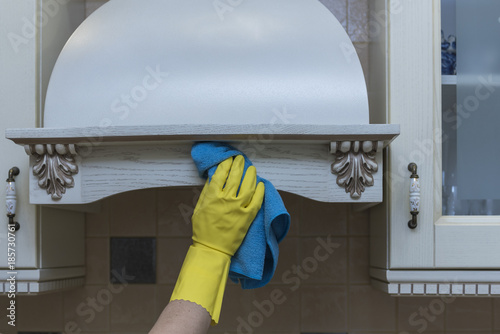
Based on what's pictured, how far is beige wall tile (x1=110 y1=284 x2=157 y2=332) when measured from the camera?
3.93 feet

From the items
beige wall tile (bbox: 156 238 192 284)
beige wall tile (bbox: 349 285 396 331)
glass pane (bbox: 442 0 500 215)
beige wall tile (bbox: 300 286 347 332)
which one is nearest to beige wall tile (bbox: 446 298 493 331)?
beige wall tile (bbox: 349 285 396 331)

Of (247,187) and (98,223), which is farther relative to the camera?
(98,223)

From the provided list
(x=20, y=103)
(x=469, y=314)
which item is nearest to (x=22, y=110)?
(x=20, y=103)

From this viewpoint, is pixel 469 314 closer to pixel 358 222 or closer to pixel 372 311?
pixel 372 311

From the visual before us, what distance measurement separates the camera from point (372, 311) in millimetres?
1185

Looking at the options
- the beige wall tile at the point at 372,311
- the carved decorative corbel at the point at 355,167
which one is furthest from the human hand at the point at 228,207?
the beige wall tile at the point at 372,311

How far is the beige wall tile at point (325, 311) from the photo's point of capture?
1187mm

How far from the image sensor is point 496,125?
0.94 meters

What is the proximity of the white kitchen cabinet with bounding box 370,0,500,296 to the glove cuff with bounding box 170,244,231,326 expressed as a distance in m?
0.31

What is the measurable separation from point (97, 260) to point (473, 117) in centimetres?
84

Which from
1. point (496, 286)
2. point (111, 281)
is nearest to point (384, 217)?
point (496, 286)

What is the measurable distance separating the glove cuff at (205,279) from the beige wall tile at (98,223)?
17.1 inches

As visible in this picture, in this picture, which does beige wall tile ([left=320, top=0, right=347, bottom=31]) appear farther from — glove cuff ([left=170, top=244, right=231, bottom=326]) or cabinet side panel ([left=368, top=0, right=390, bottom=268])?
glove cuff ([left=170, top=244, right=231, bottom=326])

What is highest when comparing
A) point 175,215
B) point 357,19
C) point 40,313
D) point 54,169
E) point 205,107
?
point 357,19
